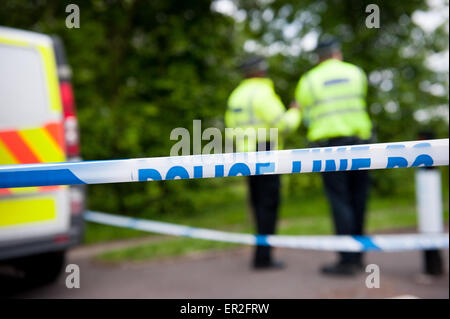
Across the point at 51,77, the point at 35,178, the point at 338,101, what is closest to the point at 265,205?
the point at 338,101

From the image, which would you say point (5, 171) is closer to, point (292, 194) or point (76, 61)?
point (76, 61)

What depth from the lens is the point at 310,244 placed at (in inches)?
138

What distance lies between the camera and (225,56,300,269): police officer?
4.06 m

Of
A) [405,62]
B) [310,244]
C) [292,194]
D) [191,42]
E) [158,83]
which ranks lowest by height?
[310,244]

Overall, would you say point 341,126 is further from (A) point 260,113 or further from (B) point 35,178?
(B) point 35,178

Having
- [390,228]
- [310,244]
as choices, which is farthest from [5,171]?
[390,228]

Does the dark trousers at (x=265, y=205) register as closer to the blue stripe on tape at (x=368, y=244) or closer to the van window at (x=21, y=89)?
the blue stripe on tape at (x=368, y=244)

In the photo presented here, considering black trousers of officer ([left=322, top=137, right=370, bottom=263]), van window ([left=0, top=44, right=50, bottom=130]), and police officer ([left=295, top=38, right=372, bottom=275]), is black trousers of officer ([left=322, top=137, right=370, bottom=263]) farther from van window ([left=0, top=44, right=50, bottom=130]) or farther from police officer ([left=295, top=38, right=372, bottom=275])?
van window ([left=0, top=44, right=50, bottom=130])

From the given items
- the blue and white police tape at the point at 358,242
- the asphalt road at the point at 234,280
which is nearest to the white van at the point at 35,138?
the asphalt road at the point at 234,280

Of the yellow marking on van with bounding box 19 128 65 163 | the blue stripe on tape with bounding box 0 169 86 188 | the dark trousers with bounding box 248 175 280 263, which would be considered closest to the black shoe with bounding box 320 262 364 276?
the dark trousers with bounding box 248 175 280 263

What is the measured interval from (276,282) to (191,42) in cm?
474

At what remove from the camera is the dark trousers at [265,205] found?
4.09m

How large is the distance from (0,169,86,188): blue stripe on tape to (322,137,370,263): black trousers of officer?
262 cm

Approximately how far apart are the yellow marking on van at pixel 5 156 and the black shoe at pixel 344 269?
108 inches
